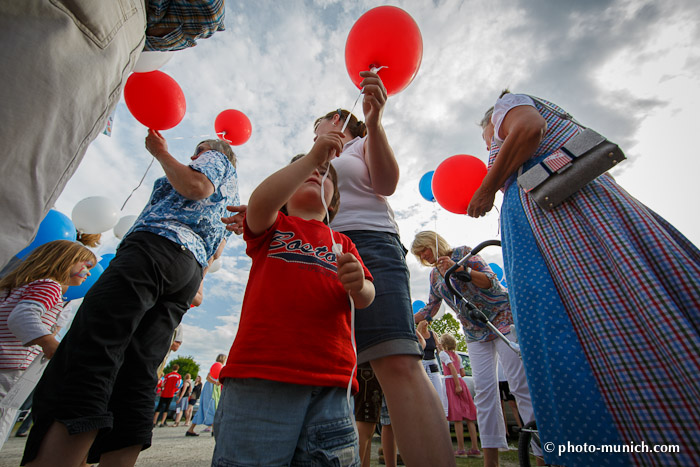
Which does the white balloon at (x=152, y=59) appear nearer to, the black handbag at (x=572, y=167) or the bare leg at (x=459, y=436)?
the black handbag at (x=572, y=167)

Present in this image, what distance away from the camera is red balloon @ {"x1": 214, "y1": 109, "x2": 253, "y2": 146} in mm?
3246

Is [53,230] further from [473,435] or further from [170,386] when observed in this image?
[170,386]

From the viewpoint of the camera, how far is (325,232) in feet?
4.62

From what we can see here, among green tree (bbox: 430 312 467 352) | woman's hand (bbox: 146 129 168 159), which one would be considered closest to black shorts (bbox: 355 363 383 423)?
woman's hand (bbox: 146 129 168 159)

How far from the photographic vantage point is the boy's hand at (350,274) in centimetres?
101

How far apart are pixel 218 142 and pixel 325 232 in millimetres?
1300

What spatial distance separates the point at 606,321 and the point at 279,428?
3.43 feet

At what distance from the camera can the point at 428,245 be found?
374cm

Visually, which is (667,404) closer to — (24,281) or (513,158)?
(513,158)

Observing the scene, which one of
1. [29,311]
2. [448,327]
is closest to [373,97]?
[29,311]

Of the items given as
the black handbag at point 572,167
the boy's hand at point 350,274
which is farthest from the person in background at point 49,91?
the black handbag at point 572,167

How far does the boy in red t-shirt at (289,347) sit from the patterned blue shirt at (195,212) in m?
0.62

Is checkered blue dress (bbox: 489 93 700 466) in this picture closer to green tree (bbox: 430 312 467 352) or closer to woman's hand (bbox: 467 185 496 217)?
woman's hand (bbox: 467 185 496 217)

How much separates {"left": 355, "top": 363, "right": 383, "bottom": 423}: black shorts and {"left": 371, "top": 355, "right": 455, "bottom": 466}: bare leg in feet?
3.65
